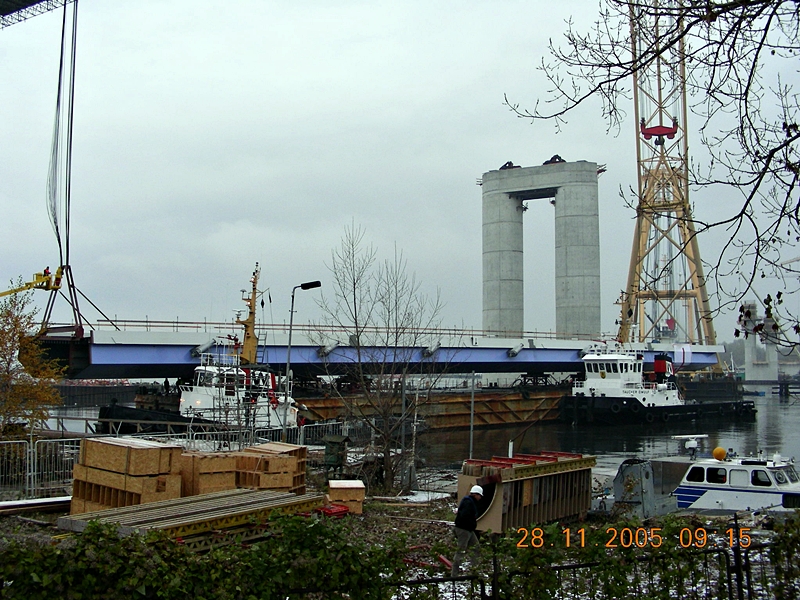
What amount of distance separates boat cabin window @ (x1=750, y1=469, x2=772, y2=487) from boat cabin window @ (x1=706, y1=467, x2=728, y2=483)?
1.90 feet

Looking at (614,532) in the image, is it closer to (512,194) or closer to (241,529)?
(241,529)

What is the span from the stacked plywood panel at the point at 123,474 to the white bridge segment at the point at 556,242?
68.9 meters

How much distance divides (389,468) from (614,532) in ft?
41.7

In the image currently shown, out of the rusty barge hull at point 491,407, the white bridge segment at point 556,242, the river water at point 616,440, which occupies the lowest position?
the river water at point 616,440

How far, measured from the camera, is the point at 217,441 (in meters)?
23.2

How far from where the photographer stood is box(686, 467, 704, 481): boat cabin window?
59.4 feet

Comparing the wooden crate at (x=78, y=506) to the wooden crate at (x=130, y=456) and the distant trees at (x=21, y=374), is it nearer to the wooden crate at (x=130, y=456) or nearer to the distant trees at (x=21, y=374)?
the wooden crate at (x=130, y=456)

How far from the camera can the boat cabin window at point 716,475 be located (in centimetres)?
1789

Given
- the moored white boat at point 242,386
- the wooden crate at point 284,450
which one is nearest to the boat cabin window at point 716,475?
the wooden crate at point 284,450

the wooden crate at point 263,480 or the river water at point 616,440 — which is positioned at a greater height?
the wooden crate at point 263,480

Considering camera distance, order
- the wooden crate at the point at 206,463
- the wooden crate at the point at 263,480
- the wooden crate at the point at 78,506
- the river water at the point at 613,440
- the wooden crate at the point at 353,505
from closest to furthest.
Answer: the wooden crate at the point at 78,506, the wooden crate at the point at 206,463, the wooden crate at the point at 353,505, the wooden crate at the point at 263,480, the river water at the point at 613,440

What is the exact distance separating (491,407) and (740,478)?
4357cm

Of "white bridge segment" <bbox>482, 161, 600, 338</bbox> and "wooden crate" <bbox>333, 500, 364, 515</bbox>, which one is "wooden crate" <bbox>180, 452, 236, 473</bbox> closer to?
"wooden crate" <bbox>333, 500, 364, 515</bbox>

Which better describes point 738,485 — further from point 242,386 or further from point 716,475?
point 242,386
